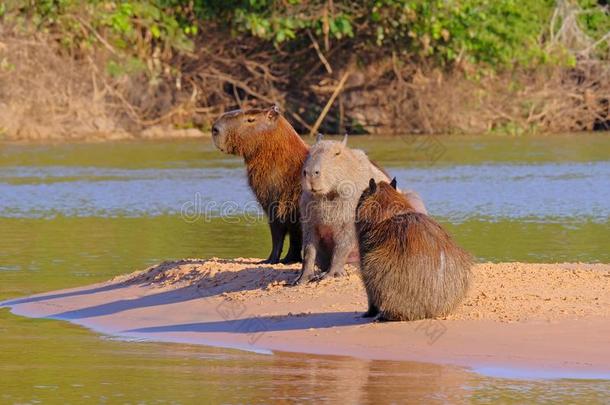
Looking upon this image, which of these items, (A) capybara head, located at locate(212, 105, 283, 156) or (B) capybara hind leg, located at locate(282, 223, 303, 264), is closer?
(B) capybara hind leg, located at locate(282, 223, 303, 264)

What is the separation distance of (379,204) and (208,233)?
23.2 feet

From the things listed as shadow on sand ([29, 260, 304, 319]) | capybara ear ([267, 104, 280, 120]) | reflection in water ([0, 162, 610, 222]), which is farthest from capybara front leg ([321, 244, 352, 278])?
reflection in water ([0, 162, 610, 222])

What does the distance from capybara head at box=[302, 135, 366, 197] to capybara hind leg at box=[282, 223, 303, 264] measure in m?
1.12

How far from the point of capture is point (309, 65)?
32.8 meters

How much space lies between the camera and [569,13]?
3322 cm

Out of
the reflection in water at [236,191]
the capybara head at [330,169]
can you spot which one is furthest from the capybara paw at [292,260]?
the reflection in water at [236,191]

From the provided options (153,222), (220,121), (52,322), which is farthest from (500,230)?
(52,322)

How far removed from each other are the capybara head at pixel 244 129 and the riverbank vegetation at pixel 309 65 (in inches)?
722

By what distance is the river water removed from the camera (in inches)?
287

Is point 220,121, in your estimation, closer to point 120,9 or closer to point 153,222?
point 153,222

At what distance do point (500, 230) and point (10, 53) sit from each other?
657 inches

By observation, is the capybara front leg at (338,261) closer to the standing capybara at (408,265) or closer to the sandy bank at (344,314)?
the sandy bank at (344,314)

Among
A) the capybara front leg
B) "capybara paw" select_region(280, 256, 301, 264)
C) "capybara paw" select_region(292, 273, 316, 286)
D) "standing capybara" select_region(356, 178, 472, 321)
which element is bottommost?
"capybara paw" select_region(280, 256, 301, 264)

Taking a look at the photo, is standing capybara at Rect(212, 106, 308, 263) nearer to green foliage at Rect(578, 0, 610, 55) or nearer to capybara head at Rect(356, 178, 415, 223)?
capybara head at Rect(356, 178, 415, 223)
